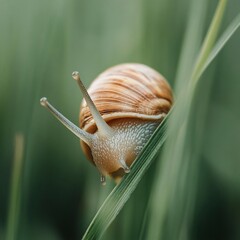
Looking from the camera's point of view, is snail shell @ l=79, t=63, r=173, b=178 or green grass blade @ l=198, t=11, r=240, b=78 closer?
green grass blade @ l=198, t=11, r=240, b=78

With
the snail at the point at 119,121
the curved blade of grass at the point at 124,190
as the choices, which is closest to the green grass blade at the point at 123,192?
the curved blade of grass at the point at 124,190

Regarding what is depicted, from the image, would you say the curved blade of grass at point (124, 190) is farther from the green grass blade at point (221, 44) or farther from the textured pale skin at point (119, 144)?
the textured pale skin at point (119, 144)

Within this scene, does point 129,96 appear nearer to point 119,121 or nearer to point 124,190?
point 119,121

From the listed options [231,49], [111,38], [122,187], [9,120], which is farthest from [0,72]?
[122,187]

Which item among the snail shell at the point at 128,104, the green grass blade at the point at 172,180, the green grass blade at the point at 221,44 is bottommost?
Result: the green grass blade at the point at 172,180

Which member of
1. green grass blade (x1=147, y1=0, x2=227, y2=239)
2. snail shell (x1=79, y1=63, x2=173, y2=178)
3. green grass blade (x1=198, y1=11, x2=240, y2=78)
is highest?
green grass blade (x1=198, y1=11, x2=240, y2=78)

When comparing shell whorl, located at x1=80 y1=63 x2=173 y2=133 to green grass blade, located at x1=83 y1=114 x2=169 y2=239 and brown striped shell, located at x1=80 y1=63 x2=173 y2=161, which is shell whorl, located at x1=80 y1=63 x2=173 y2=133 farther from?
green grass blade, located at x1=83 y1=114 x2=169 y2=239

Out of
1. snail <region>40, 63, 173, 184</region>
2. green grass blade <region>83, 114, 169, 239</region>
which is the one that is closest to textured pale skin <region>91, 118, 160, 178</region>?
snail <region>40, 63, 173, 184</region>
